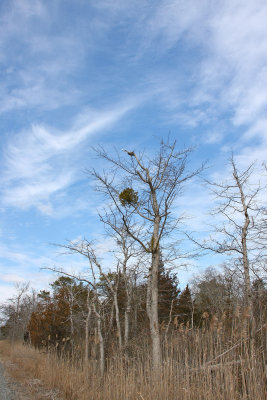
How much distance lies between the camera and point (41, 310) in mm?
19500

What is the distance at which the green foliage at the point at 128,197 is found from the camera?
8258 millimetres

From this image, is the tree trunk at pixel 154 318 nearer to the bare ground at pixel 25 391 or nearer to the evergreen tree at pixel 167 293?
the bare ground at pixel 25 391

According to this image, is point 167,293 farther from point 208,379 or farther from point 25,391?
point 208,379

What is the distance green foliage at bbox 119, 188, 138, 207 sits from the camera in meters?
8.26

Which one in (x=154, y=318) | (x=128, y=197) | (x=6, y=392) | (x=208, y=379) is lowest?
(x=6, y=392)

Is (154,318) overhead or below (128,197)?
below

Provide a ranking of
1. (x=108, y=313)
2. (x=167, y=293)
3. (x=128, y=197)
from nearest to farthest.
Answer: (x=128, y=197)
(x=108, y=313)
(x=167, y=293)

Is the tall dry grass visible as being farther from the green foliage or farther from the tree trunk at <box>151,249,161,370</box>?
the green foliage

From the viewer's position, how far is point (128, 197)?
324 inches

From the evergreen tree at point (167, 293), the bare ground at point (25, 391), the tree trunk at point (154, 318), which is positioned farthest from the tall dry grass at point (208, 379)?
the evergreen tree at point (167, 293)

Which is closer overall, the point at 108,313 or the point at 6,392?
the point at 6,392

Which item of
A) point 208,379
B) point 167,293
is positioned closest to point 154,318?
point 208,379

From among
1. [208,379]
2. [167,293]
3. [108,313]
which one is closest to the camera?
[208,379]

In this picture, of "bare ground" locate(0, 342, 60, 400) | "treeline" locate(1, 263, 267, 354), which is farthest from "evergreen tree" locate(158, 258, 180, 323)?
"bare ground" locate(0, 342, 60, 400)
